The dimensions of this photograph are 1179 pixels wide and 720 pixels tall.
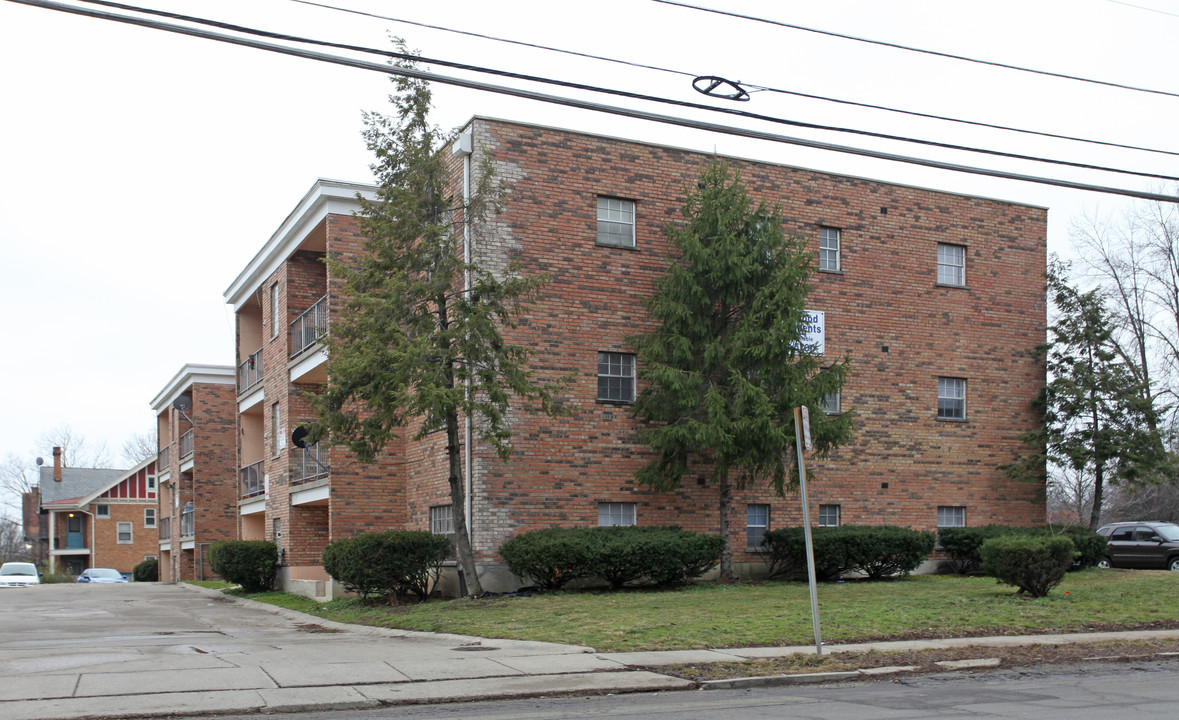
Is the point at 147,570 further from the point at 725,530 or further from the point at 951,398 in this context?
the point at 951,398

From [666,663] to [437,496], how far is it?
38.2 feet

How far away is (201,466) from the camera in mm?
40469

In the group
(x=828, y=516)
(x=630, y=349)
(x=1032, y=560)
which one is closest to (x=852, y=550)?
(x=828, y=516)

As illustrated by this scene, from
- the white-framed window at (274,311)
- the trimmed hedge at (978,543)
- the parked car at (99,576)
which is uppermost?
the white-framed window at (274,311)

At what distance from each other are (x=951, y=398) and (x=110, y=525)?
58033 millimetres

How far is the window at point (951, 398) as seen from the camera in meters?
26.5

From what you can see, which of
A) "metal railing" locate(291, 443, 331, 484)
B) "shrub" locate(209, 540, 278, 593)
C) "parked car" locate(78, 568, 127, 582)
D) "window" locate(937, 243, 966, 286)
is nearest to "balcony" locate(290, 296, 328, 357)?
"metal railing" locate(291, 443, 331, 484)

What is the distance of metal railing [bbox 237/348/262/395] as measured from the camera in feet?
105

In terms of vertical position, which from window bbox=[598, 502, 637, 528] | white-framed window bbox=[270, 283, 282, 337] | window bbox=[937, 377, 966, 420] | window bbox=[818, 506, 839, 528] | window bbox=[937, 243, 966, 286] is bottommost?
window bbox=[818, 506, 839, 528]

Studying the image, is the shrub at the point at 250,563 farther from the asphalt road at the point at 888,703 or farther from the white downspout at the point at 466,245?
the asphalt road at the point at 888,703

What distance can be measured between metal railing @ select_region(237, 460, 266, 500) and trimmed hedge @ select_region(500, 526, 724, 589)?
1384 cm

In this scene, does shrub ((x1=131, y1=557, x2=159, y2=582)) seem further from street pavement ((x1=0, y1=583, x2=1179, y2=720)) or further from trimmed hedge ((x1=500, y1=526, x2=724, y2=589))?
trimmed hedge ((x1=500, y1=526, x2=724, y2=589))

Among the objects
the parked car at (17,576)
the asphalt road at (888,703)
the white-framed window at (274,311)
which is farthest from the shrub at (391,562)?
the parked car at (17,576)

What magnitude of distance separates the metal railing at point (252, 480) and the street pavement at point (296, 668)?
47.7ft
